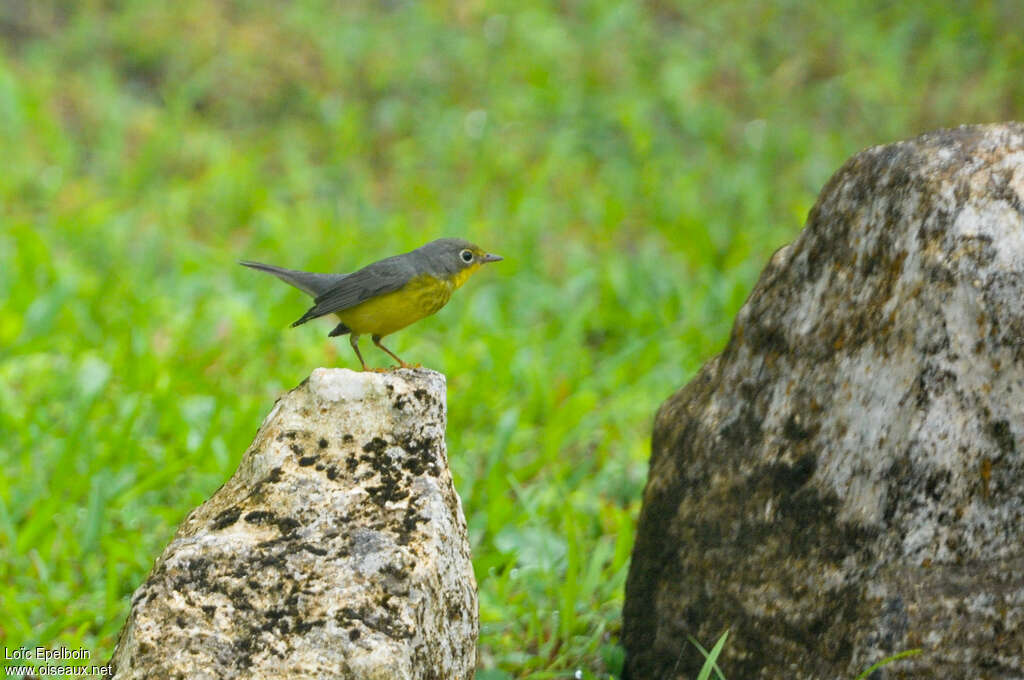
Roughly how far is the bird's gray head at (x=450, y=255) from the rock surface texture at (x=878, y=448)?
1130mm

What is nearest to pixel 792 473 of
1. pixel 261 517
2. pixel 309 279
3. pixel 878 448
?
pixel 878 448

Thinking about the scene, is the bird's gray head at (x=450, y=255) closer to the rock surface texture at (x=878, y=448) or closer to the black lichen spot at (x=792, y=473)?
the rock surface texture at (x=878, y=448)

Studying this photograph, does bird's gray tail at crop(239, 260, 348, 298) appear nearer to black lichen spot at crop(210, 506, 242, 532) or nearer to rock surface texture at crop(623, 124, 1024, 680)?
black lichen spot at crop(210, 506, 242, 532)

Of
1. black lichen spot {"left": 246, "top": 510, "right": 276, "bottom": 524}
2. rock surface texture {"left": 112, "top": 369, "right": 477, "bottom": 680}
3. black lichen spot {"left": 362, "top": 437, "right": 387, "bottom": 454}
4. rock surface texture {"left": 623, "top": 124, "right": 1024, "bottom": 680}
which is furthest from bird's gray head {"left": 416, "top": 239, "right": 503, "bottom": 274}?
black lichen spot {"left": 246, "top": 510, "right": 276, "bottom": 524}

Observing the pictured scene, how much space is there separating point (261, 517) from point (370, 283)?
1.11 meters

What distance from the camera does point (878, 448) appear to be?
9.00ft

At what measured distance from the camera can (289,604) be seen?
2.59m

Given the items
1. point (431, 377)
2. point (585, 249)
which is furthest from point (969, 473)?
point (585, 249)

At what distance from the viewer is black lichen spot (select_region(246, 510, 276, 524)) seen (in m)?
2.76

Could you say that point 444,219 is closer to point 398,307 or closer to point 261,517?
point 398,307

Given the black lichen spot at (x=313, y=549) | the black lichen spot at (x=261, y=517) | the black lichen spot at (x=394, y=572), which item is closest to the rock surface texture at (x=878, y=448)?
the black lichen spot at (x=394, y=572)

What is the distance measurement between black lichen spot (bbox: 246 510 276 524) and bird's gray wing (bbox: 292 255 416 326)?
0.99 m

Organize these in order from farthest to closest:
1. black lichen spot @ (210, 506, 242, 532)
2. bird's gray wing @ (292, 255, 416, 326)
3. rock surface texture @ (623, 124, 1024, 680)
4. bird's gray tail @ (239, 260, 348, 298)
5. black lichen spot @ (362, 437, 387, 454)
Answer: bird's gray tail @ (239, 260, 348, 298) → bird's gray wing @ (292, 255, 416, 326) → black lichen spot @ (362, 437, 387, 454) → black lichen spot @ (210, 506, 242, 532) → rock surface texture @ (623, 124, 1024, 680)

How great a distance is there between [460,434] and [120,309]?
235 centimetres
